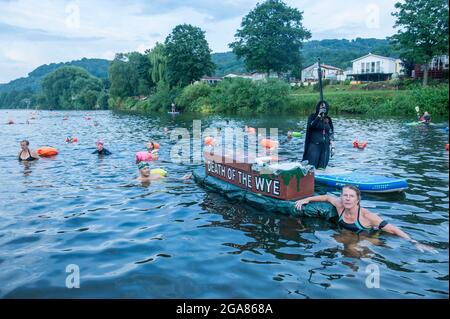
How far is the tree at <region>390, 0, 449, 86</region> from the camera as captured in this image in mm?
47125

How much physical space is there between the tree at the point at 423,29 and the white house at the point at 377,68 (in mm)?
18275

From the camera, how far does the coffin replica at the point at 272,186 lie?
885cm

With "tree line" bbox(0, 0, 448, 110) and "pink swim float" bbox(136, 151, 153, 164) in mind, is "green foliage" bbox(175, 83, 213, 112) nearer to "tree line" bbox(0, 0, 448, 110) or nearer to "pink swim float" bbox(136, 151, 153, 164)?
"tree line" bbox(0, 0, 448, 110)

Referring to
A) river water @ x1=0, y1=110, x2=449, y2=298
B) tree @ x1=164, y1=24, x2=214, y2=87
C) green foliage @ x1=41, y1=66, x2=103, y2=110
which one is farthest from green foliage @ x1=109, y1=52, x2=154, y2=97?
river water @ x1=0, y1=110, x2=449, y2=298

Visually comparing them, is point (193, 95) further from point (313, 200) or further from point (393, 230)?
point (393, 230)

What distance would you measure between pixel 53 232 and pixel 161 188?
4.24 metres

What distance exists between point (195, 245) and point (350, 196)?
10.3ft

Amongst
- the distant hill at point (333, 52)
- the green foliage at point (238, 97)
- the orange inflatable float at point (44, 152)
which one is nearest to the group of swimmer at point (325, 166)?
the orange inflatable float at point (44, 152)

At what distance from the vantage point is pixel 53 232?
332 inches

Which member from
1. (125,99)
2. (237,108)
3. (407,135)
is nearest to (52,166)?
(407,135)

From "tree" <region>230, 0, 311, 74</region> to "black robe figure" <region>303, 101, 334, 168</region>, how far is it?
6115 centimetres

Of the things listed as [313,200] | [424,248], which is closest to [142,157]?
[313,200]

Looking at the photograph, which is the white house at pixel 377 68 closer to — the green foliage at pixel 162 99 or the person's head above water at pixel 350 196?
the green foliage at pixel 162 99

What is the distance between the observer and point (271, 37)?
71062mm
